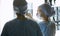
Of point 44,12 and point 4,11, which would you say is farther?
point 4,11

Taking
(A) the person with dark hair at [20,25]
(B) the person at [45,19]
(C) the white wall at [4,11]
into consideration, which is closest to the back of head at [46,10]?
(B) the person at [45,19]

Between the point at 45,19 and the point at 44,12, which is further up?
the point at 44,12

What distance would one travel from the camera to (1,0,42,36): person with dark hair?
66.6 inches

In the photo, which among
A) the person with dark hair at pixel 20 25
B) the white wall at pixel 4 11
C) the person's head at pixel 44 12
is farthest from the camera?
the white wall at pixel 4 11

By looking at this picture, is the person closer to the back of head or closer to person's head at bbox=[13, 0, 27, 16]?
the back of head

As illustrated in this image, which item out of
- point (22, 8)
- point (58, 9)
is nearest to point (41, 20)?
point (22, 8)

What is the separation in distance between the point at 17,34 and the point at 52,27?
0.71 m

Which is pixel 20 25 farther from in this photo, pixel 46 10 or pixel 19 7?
pixel 46 10

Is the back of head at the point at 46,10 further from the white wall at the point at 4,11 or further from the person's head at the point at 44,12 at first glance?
the white wall at the point at 4,11

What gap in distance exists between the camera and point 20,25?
5.66 feet

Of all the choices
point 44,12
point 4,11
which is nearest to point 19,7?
point 44,12

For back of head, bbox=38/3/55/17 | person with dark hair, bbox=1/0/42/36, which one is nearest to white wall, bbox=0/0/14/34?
back of head, bbox=38/3/55/17

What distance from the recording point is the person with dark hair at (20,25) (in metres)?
1.69

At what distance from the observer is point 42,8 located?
6.93 ft
